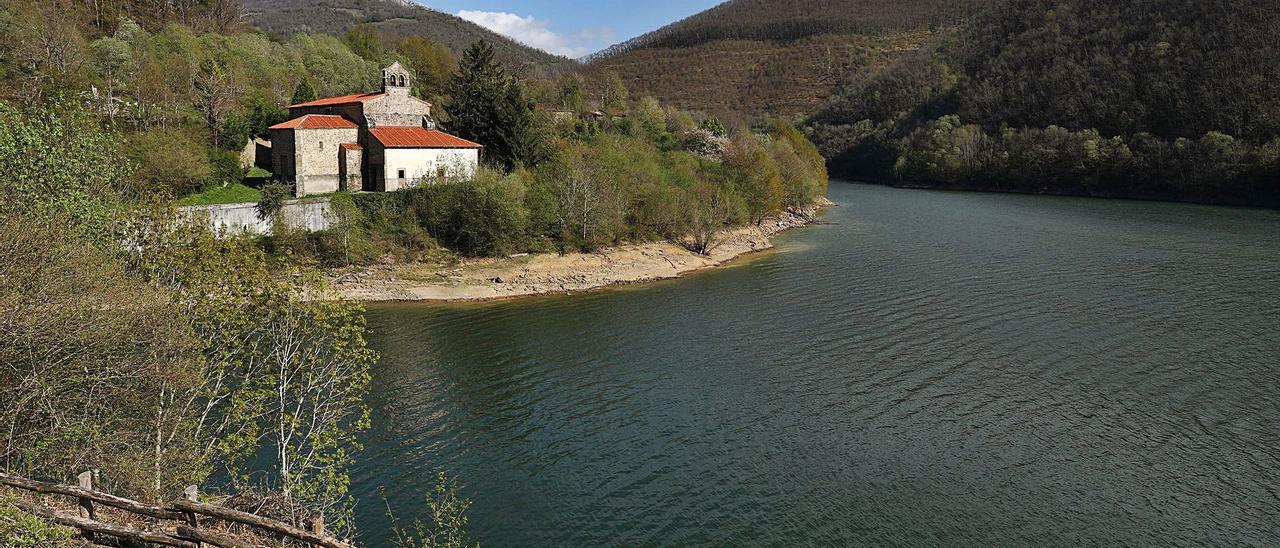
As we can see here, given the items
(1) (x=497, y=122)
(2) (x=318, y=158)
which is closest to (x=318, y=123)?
(2) (x=318, y=158)

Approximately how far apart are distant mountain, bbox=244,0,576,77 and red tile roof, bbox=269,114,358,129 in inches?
3802

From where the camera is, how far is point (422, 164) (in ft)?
146

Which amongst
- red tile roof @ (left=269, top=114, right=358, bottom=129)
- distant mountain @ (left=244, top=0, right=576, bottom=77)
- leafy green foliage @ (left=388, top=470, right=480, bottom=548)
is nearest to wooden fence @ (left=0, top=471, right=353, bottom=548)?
leafy green foliage @ (left=388, top=470, right=480, bottom=548)

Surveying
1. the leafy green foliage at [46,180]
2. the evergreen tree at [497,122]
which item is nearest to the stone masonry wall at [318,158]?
the evergreen tree at [497,122]

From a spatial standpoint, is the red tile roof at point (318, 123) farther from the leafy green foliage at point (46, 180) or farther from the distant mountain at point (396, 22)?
the distant mountain at point (396, 22)

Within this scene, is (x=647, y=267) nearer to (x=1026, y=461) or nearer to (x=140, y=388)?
(x=1026, y=461)

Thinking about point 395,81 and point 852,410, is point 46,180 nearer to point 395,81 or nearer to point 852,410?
point 852,410

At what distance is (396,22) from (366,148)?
134944 mm

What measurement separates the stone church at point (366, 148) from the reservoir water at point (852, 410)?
36.1 ft

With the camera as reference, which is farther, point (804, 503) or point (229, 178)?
point (229, 178)

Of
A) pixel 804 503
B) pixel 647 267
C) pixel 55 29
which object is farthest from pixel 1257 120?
pixel 55 29

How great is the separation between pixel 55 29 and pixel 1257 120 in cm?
9863

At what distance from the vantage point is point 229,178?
42125 mm

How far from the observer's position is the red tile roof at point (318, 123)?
4262 centimetres
